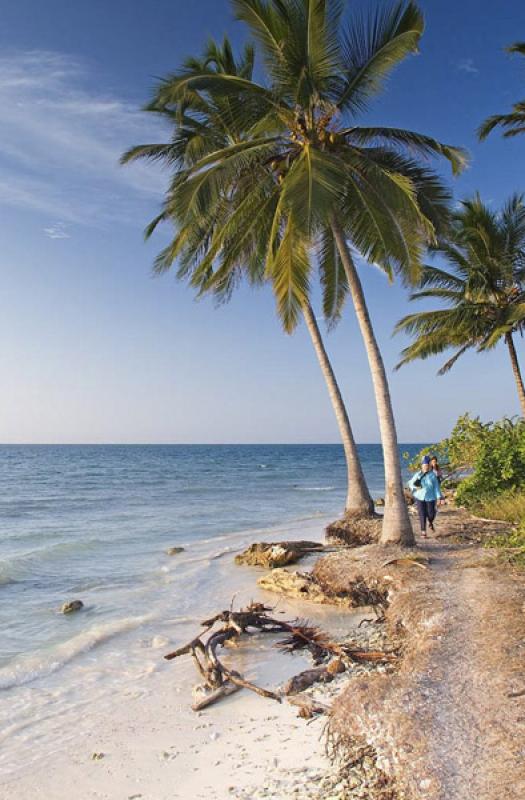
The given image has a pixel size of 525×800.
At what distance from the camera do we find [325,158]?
9859mm

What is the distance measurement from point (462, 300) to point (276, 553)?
1231 centimetres

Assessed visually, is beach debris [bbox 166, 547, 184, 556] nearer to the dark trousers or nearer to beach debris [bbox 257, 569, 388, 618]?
beach debris [bbox 257, 569, 388, 618]

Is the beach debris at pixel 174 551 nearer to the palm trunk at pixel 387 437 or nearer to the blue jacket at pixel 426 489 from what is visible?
the palm trunk at pixel 387 437

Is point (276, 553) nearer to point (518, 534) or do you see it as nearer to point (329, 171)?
point (518, 534)

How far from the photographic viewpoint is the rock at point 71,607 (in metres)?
9.84

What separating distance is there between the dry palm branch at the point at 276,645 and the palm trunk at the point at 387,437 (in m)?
2.94

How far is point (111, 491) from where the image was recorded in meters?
33.8

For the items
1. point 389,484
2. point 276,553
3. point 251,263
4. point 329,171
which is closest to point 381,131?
point 329,171

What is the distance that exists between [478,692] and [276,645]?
10.4ft

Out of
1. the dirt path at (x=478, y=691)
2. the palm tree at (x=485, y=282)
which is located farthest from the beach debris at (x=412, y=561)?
the palm tree at (x=485, y=282)

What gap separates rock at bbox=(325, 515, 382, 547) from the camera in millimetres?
12899

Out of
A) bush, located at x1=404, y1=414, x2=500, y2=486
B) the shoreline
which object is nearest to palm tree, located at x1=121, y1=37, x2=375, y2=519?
bush, located at x1=404, y1=414, x2=500, y2=486

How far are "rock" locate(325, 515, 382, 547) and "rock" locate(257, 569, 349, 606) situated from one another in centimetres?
302

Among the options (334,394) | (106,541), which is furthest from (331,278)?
(106,541)
